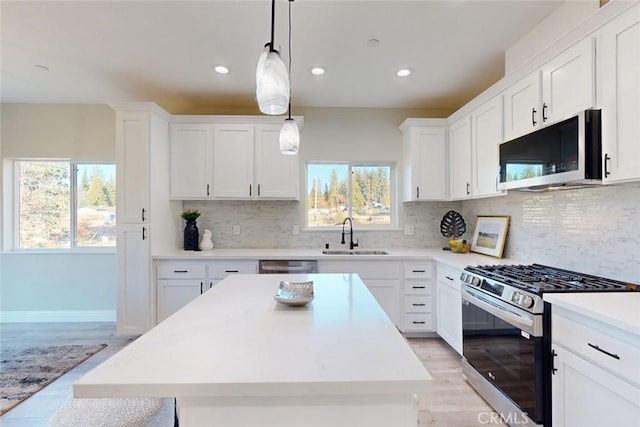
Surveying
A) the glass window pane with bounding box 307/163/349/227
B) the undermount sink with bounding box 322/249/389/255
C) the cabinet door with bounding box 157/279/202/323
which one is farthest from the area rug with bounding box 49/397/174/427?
the glass window pane with bounding box 307/163/349/227

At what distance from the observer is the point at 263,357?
922 mm

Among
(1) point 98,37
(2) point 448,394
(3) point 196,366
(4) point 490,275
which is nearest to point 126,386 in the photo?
(3) point 196,366

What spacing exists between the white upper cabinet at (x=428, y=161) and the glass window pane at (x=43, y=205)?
4.28 meters

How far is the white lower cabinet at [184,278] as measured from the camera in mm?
3148

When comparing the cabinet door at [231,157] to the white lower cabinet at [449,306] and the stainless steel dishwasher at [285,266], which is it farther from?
the white lower cabinet at [449,306]

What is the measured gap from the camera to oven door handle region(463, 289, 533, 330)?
166 cm

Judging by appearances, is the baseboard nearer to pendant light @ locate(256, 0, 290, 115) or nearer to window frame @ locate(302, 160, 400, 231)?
window frame @ locate(302, 160, 400, 231)

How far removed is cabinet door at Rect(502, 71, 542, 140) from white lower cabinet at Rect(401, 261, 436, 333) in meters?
1.48

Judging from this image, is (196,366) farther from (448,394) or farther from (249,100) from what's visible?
(249,100)

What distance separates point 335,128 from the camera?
12.5 ft

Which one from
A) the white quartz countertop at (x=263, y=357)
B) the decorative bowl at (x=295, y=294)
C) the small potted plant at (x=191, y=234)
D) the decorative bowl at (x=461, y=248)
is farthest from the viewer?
the small potted plant at (x=191, y=234)

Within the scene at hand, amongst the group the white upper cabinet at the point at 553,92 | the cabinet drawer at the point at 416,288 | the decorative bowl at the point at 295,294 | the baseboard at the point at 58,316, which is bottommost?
the baseboard at the point at 58,316

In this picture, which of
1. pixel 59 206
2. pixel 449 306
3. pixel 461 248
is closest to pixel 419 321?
pixel 449 306

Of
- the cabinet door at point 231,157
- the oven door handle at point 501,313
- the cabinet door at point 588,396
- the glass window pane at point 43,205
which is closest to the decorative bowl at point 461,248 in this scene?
the oven door handle at point 501,313
